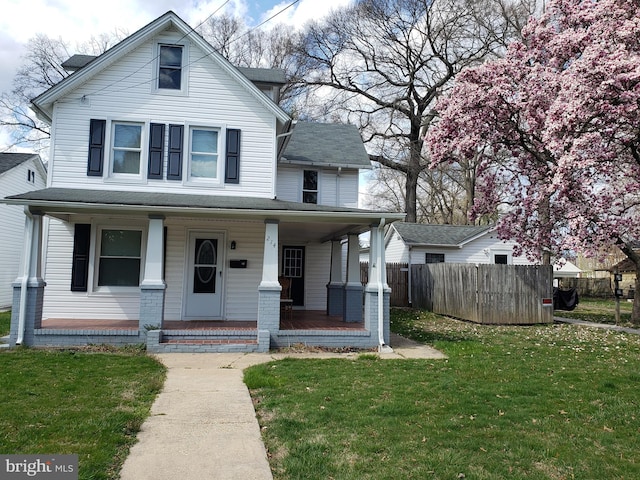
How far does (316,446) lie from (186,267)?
824 centimetres

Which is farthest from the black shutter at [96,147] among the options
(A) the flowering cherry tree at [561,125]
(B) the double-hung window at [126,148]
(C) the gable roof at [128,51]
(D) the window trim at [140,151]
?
(A) the flowering cherry tree at [561,125]

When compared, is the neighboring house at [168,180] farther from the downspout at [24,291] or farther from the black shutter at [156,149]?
the downspout at [24,291]

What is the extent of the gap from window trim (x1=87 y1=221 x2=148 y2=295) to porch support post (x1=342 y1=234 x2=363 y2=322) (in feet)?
16.8

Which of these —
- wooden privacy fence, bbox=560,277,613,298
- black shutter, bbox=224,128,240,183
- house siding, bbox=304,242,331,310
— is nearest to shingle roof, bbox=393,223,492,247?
house siding, bbox=304,242,331,310

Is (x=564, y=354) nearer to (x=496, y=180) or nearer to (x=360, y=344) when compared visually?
(x=360, y=344)

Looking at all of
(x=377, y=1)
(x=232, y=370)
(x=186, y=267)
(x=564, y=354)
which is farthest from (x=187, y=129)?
(x=377, y=1)

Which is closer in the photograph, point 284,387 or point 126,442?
point 126,442

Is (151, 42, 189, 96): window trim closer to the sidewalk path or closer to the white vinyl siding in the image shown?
the sidewalk path

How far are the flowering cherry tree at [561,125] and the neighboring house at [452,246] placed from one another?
23.0ft

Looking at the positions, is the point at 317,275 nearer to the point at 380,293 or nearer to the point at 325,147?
the point at 325,147

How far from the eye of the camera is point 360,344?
999 centimetres

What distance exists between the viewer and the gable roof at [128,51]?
36.3 feet

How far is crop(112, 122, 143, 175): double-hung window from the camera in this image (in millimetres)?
11430

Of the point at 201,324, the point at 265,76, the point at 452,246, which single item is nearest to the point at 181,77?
the point at 265,76
